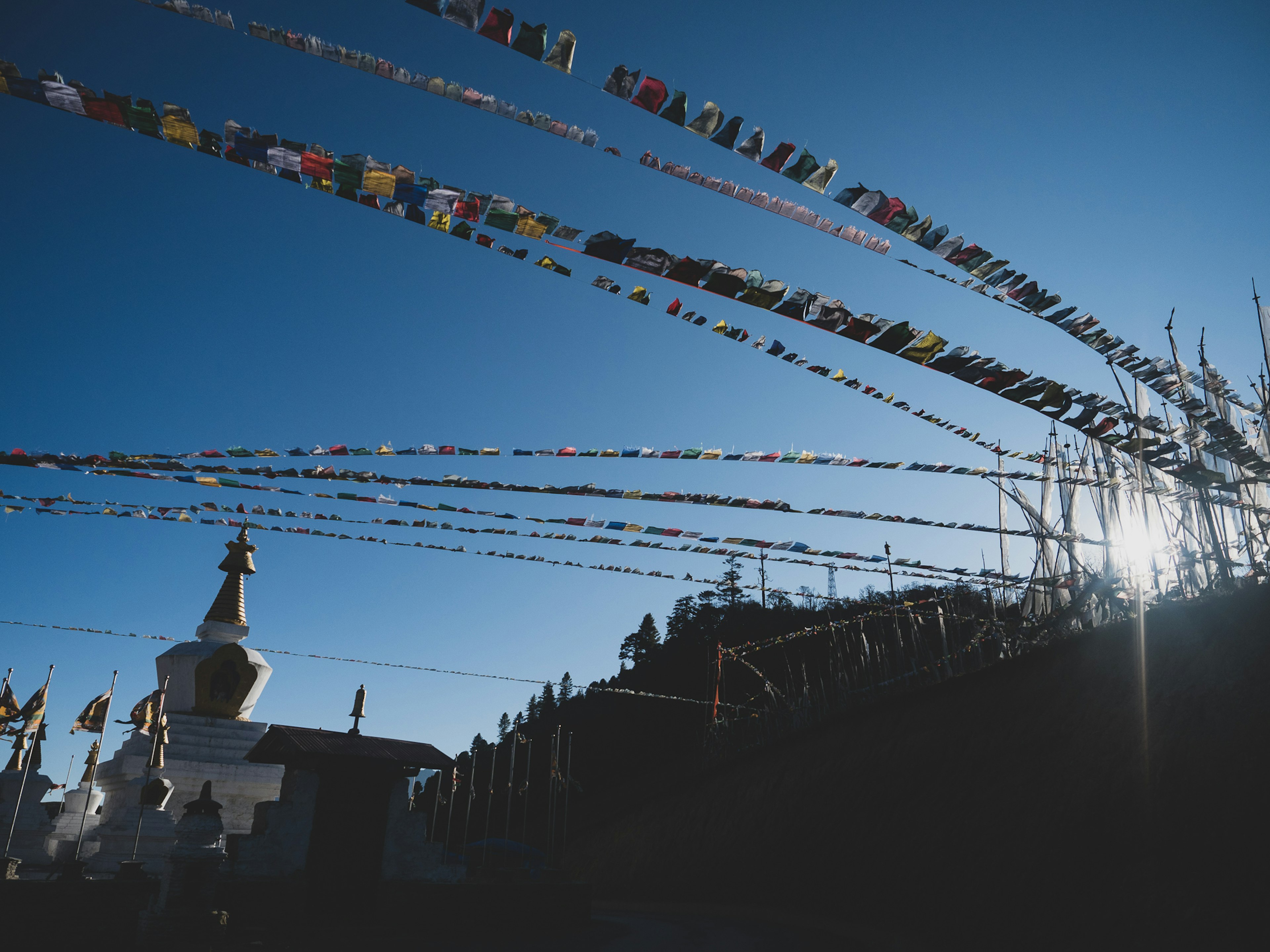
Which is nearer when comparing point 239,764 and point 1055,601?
point 239,764

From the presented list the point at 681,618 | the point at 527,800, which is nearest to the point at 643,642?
the point at 681,618

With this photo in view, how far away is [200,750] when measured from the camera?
17.2m

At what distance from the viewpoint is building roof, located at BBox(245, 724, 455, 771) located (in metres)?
11.7

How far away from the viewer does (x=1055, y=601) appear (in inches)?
762

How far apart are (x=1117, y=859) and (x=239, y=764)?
1776 cm

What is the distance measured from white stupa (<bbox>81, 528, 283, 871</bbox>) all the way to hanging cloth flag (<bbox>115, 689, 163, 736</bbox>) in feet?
0.74

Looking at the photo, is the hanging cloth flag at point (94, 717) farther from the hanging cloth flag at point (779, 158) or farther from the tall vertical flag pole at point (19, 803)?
the hanging cloth flag at point (779, 158)

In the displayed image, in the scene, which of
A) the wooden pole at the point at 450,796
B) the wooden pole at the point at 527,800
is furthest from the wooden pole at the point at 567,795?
the wooden pole at the point at 450,796

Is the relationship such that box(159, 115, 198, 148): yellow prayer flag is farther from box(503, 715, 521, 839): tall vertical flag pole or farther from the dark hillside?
box(503, 715, 521, 839): tall vertical flag pole

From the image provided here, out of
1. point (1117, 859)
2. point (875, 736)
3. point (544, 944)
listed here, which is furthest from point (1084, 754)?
point (544, 944)

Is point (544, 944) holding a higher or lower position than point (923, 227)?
lower

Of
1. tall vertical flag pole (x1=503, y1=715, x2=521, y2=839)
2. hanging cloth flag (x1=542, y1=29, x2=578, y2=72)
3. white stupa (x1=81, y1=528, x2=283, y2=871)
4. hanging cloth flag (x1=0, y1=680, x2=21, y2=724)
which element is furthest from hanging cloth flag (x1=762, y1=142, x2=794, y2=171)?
hanging cloth flag (x1=0, y1=680, x2=21, y2=724)

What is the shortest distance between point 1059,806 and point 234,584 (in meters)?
22.3

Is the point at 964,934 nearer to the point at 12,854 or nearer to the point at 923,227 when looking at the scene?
the point at 923,227
